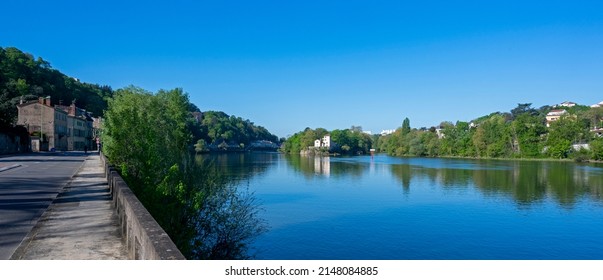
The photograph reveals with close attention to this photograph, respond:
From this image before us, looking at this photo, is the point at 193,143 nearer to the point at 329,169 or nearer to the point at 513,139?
the point at 329,169

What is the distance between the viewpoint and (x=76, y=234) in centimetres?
938

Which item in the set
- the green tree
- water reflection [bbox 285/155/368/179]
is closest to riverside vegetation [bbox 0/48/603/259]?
the green tree

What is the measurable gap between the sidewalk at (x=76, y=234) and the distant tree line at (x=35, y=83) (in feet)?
243

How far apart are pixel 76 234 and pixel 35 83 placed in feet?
337

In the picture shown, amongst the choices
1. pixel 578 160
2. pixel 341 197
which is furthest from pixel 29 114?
pixel 578 160

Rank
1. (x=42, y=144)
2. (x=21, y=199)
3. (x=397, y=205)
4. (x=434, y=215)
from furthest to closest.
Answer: (x=42, y=144) < (x=397, y=205) < (x=434, y=215) < (x=21, y=199)

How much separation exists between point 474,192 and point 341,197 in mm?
12073

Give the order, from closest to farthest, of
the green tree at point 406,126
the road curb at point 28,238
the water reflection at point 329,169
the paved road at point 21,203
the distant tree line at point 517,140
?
the road curb at point 28,238
the paved road at point 21,203
the water reflection at point 329,169
the distant tree line at point 517,140
the green tree at point 406,126

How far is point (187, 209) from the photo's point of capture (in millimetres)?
16219

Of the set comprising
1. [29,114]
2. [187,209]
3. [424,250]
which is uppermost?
[29,114]

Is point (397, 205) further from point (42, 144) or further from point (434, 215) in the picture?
point (42, 144)

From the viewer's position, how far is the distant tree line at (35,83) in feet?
280

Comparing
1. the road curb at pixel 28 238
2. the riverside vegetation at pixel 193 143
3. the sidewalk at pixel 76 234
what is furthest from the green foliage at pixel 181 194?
the road curb at pixel 28 238

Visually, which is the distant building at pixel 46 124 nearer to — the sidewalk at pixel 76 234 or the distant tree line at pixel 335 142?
the sidewalk at pixel 76 234
